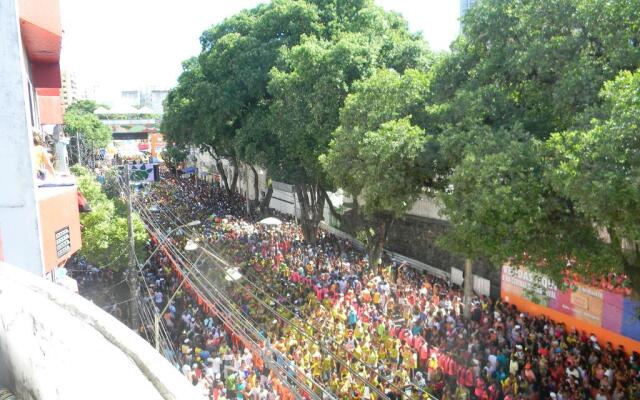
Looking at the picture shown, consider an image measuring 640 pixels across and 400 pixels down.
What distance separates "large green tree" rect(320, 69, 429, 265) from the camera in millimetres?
13477

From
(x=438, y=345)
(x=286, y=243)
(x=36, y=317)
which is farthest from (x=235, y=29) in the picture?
(x=36, y=317)

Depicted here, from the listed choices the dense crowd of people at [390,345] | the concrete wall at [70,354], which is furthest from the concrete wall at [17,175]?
the concrete wall at [70,354]

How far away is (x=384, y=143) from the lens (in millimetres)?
13438

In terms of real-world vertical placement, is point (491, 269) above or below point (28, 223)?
below

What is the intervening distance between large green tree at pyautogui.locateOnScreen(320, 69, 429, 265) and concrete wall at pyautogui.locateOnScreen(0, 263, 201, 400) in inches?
454

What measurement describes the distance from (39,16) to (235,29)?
→ 60.4 ft

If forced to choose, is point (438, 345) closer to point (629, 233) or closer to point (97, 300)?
point (629, 233)

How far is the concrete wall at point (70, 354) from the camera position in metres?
1.57

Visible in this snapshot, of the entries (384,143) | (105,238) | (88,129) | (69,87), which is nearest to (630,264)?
(384,143)

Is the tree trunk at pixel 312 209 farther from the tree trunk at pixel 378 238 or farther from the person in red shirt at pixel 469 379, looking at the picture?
the person in red shirt at pixel 469 379

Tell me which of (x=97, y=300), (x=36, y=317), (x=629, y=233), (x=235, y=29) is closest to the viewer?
(x=36, y=317)

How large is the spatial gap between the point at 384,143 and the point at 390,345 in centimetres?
476

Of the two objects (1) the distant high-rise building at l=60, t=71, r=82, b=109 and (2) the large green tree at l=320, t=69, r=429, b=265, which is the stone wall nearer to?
(2) the large green tree at l=320, t=69, r=429, b=265

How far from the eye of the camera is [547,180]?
9.17 m
